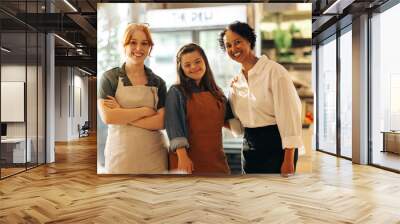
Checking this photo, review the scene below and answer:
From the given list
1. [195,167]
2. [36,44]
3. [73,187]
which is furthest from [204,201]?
[36,44]

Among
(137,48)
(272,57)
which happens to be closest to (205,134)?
(272,57)

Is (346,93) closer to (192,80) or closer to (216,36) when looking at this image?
(216,36)

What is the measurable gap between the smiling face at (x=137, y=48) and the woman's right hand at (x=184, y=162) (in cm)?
154

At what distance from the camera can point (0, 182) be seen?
6480 millimetres

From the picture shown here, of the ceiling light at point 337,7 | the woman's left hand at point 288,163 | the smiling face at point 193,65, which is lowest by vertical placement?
the woman's left hand at point 288,163

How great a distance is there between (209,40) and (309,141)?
7.28 feet

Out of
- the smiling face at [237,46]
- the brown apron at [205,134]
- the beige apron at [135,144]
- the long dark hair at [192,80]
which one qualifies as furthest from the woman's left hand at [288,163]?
the beige apron at [135,144]

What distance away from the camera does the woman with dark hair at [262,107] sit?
6379 mm

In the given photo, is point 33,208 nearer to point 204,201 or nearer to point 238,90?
point 204,201

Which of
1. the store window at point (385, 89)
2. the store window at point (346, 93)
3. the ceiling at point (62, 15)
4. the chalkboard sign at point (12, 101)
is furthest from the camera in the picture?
the store window at point (346, 93)

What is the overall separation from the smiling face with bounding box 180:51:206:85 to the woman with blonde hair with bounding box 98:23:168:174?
44 cm

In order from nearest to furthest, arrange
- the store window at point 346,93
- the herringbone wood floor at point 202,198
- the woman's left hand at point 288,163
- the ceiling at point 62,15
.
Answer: the herringbone wood floor at point 202,198
the woman's left hand at point 288,163
the ceiling at point 62,15
the store window at point 346,93

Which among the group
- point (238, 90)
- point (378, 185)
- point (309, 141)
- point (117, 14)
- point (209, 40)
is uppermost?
point (117, 14)

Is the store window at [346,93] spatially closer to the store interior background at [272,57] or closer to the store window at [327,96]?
the store interior background at [272,57]
